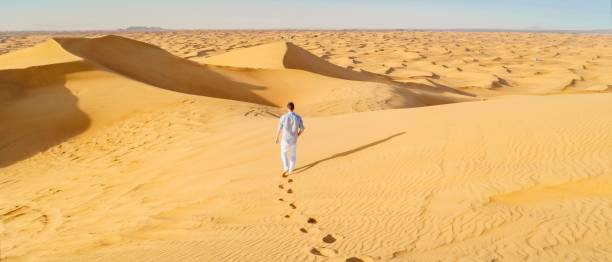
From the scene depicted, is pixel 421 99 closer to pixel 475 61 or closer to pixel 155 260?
pixel 155 260

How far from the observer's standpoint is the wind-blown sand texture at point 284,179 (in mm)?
5266

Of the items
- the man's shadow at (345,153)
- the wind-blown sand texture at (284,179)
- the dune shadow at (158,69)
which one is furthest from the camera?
the dune shadow at (158,69)

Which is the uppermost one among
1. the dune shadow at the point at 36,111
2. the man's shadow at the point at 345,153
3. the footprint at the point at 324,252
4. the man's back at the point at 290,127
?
the man's back at the point at 290,127

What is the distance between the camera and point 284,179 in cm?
802

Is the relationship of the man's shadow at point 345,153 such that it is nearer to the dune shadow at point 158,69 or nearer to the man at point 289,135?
the man at point 289,135

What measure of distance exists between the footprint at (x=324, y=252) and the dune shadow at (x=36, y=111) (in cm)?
→ 848

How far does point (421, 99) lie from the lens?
64.2 feet

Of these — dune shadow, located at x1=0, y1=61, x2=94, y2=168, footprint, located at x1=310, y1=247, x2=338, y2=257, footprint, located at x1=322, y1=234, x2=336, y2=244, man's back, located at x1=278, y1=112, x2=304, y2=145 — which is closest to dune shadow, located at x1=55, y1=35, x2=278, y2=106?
dune shadow, located at x1=0, y1=61, x2=94, y2=168

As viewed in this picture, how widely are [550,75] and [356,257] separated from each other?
1126 inches

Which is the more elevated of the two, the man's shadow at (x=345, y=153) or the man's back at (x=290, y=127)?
the man's back at (x=290, y=127)

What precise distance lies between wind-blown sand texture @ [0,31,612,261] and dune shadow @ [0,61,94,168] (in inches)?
2.3

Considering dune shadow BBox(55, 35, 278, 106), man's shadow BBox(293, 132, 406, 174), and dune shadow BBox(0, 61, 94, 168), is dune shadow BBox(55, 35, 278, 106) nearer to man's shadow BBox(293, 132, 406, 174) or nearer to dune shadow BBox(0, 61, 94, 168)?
dune shadow BBox(0, 61, 94, 168)

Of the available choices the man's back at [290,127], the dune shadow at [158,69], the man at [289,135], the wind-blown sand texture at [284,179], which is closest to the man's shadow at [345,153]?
the wind-blown sand texture at [284,179]

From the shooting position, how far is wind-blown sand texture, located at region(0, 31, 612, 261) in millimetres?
5266
